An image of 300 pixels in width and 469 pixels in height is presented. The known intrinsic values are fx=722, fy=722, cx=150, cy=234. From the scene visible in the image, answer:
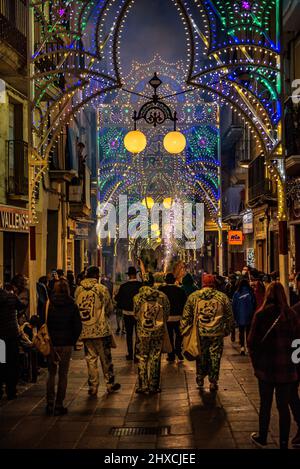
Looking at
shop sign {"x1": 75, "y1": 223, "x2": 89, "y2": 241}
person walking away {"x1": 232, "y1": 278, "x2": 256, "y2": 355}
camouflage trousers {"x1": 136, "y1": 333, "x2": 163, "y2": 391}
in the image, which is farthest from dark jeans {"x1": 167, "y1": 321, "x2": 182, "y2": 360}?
shop sign {"x1": 75, "y1": 223, "x2": 89, "y2": 241}

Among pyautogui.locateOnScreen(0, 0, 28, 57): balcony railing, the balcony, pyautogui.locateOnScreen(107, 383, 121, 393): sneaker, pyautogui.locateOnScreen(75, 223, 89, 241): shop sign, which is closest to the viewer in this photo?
pyautogui.locateOnScreen(107, 383, 121, 393): sneaker

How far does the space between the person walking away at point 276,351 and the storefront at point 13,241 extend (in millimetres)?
11681

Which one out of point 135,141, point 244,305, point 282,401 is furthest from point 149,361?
point 135,141

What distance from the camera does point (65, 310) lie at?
9.30 metres

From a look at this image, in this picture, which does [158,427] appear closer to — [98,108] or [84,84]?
[84,84]

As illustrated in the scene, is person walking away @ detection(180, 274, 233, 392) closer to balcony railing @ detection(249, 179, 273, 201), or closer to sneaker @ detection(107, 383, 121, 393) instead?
sneaker @ detection(107, 383, 121, 393)

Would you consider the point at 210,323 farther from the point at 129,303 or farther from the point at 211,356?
the point at 129,303

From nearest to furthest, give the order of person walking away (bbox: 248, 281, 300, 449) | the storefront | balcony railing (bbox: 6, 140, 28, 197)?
person walking away (bbox: 248, 281, 300, 449)
the storefront
balcony railing (bbox: 6, 140, 28, 197)

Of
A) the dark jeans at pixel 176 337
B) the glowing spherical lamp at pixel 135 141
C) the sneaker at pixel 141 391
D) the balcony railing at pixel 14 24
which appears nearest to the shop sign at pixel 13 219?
the glowing spherical lamp at pixel 135 141

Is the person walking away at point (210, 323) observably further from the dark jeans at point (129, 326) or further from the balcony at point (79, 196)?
the balcony at point (79, 196)

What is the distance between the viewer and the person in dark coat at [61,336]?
30.1ft

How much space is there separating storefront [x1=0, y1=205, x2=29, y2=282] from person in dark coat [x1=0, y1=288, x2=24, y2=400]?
7808 mm

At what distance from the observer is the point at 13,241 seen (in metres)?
20.7

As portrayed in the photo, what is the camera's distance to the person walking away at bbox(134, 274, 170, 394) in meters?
10.7
